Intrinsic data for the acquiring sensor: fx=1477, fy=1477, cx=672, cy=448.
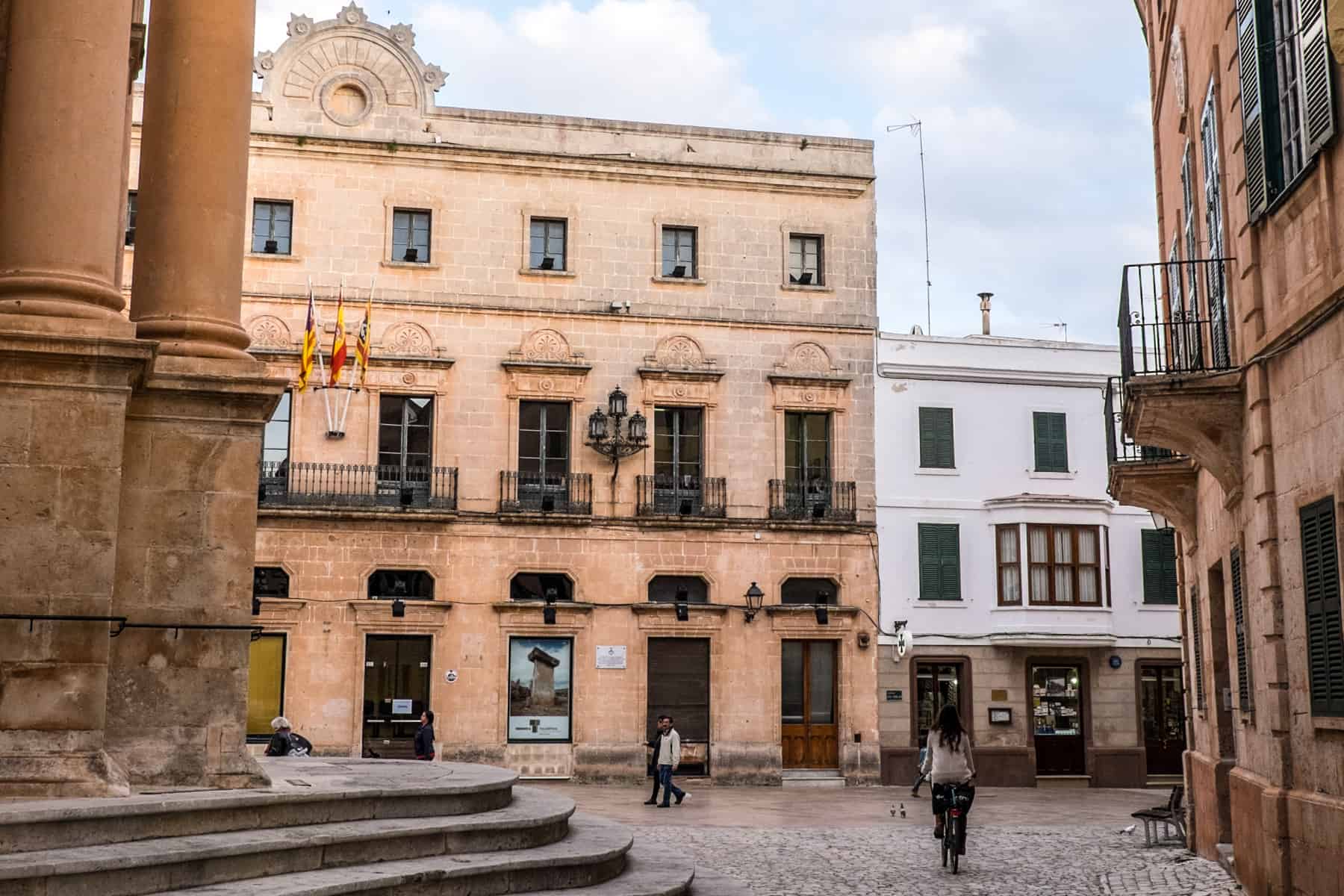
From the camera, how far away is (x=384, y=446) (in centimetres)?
2998

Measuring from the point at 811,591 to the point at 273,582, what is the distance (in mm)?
11140

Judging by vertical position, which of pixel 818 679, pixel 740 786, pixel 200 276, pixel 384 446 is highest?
pixel 384 446

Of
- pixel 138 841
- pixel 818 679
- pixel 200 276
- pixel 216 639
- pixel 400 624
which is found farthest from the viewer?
pixel 818 679

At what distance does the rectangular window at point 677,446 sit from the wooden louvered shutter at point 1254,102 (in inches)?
773

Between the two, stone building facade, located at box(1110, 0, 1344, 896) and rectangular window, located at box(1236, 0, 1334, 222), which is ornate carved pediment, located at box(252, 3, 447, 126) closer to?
stone building facade, located at box(1110, 0, 1344, 896)

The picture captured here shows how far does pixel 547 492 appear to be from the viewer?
30484 mm

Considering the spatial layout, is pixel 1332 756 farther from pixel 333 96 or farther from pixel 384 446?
pixel 333 96

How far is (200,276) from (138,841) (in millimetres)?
4051

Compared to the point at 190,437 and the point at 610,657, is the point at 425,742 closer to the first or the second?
the point at 610,657

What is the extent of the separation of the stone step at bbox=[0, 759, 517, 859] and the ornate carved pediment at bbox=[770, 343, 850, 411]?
20.8m

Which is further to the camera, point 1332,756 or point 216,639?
point 1332,756

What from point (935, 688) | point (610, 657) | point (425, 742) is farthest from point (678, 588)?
point (425, 742)

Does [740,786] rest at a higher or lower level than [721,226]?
lower

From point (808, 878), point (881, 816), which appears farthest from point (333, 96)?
point (808, 878)
